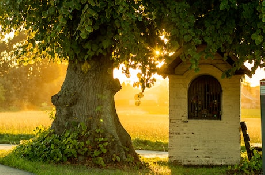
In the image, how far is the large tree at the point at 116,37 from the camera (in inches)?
380

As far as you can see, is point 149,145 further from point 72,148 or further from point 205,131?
point 72,148

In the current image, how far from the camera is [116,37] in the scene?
33.8ft

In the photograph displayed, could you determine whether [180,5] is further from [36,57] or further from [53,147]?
[36,57]

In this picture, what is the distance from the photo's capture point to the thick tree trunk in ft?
40.3

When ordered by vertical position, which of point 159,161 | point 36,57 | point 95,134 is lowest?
point 159,161

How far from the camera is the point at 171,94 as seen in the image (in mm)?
13719

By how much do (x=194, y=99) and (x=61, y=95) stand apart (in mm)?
3974

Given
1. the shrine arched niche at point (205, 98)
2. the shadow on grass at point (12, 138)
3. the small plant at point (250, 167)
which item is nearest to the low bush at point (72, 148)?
the shrine arched niche at point (205, 98)

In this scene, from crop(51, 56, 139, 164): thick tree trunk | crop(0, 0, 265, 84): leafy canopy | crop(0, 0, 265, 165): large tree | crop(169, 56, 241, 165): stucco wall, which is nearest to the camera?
crop(0, 0, 265, 84): leafy canopy

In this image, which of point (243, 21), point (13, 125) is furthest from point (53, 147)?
point (13, 125)

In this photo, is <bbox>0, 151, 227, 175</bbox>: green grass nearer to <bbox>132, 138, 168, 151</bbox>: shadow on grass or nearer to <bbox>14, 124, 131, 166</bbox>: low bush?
<bbox>14, 124, 131, 166</bbox>: low bush

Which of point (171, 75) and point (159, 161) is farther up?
point (171, 75)

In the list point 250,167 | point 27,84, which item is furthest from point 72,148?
point 27,84

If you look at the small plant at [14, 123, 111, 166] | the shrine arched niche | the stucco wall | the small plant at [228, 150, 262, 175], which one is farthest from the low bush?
the small plant at [228, 150, 262, 175]
